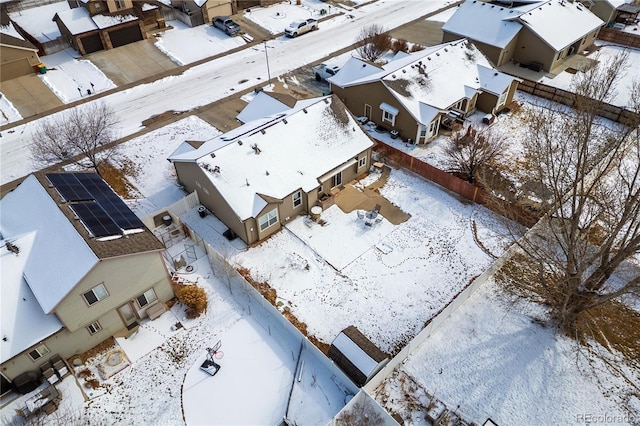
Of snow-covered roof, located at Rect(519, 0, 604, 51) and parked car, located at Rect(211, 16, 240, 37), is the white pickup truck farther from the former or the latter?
snow-covered roof, located at Rect(519, 0, 604, 51)

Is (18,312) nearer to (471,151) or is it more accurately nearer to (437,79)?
(471,151)

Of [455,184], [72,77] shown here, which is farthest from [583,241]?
[72,77]

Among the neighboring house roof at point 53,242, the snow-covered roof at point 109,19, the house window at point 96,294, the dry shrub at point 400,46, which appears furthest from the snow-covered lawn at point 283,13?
the house window at point 96,294

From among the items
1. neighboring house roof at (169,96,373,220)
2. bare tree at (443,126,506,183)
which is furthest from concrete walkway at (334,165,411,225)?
bare tree at (443,126,506,183)

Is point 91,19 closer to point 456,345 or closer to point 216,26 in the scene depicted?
point 216,26

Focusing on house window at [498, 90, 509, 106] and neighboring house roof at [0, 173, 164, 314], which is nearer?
neighboring house roof at [0, 173, 164, 314]

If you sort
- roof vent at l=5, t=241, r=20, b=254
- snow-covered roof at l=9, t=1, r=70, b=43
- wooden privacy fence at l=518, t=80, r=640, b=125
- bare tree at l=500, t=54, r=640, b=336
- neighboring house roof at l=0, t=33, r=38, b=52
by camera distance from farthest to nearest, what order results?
snow-covered roof at l=9, t=1, r=70, b=43
neighboring house roof at l=0, t=33, r=38, b=52
wooden privacy fence at l=518, t=80, r=640, b=125
roof vent at l=5, t=241, r=20, b=254
bare tree at l=500, t=54, r=640, b=336

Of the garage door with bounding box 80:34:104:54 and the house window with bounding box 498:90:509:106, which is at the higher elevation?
the garage door with bounding box 80:34:104:54
